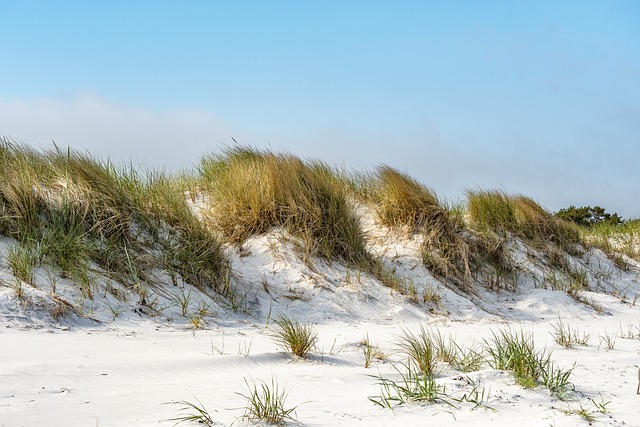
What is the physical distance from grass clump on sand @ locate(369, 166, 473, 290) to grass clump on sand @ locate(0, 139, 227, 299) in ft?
9.79

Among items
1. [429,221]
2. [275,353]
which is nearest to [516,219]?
[429,221]

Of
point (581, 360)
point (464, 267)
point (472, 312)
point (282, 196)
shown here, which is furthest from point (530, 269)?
point (581, 360)

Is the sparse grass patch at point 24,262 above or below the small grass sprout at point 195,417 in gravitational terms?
above

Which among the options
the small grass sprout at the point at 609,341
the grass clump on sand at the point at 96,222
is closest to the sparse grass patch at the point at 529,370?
the small grass sprout at the point at 609,341

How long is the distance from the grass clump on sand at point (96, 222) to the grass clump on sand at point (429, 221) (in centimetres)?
298

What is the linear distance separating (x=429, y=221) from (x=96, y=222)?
4.46 m

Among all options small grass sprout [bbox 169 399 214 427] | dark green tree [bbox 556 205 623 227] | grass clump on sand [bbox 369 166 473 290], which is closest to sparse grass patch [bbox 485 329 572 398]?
small grass sprout [bbox 169 399 214 427]

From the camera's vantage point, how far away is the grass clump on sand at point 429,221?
830 centimetres

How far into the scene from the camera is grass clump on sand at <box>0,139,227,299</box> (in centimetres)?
597

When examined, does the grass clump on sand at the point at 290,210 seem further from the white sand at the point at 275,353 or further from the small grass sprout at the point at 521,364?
the small grass sprout at the point at 521,364

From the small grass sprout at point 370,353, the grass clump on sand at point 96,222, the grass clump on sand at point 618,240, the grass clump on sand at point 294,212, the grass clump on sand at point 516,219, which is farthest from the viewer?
the grass clump on sand at point 618,240

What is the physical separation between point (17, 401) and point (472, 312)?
216 inches

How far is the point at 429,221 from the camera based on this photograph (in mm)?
8750

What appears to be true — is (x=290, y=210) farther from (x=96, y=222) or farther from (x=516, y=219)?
(x=516, y=219)
